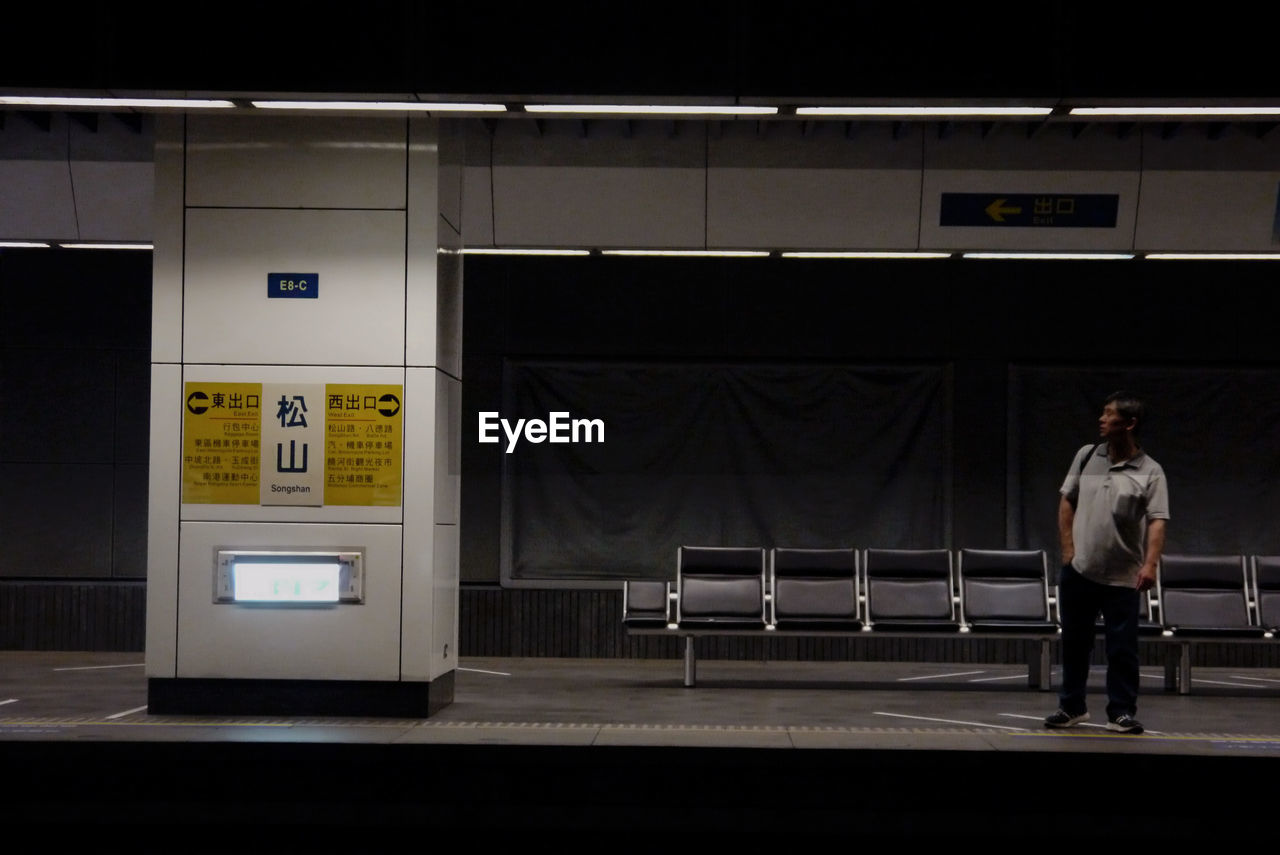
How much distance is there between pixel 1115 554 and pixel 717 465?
18.3 feet

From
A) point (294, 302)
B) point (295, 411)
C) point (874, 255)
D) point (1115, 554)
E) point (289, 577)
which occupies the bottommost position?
point (289, 577)

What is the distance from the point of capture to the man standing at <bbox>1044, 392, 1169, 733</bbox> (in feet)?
21.8

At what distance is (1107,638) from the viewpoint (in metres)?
6.73

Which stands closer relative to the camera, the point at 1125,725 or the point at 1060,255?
the point at 1125,725

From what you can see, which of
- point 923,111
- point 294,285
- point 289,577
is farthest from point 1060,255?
point 289,577

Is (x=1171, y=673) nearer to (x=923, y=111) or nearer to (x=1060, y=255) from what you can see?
(x=1060, y=255)

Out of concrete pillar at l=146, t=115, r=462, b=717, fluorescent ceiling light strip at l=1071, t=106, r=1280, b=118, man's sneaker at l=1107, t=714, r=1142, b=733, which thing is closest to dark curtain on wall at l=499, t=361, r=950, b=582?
concrete pillar at l=146, t=115, r=462, b=717

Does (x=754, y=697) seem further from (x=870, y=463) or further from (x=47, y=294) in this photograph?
(x=47, y=294)

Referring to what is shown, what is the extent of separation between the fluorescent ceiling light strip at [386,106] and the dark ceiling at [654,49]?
0.47 ft

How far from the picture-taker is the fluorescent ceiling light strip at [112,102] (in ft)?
21.5

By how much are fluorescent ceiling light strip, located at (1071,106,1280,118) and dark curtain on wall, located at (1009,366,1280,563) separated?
5.55 metres

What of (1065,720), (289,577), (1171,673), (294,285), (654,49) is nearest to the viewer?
(654,49)

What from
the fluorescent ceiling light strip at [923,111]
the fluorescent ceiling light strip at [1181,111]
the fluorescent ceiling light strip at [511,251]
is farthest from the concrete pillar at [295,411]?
the fluorescent ceiling light strip at [511,251]

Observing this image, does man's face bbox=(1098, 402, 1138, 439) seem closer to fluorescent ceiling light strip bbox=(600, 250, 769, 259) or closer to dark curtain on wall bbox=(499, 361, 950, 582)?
fluorescent ceiling light strip bbox=(600, 250, 769, 259)
